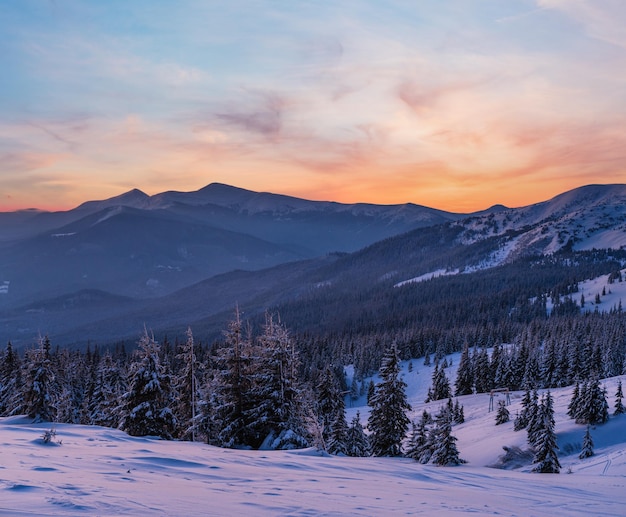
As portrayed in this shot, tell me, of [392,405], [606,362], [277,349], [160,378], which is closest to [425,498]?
[277,349]

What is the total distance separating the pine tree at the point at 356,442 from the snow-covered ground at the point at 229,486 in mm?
25789

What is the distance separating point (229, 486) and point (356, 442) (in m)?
36.3

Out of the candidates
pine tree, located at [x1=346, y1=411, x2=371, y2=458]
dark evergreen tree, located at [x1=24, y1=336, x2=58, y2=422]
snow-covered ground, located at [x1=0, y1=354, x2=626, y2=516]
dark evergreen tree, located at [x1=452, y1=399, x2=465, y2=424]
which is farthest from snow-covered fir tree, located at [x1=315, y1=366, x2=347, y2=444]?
dark evergreen tree, located at [x1=452, y1=399, x2=465, y2=424]

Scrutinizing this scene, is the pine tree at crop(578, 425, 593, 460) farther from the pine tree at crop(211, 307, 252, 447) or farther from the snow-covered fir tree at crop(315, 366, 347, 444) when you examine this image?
the pine tree at crop(211, 307, 252, 447)

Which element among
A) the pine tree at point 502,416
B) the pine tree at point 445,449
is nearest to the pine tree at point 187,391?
the pine tree at point 445,449

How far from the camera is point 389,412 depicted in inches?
1683

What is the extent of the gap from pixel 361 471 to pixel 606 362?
99786mm

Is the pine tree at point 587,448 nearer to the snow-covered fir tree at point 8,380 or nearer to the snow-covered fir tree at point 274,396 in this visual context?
the snow-covered fir tree at point 274,396

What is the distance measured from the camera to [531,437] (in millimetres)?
45969

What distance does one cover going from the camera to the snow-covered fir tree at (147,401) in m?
29.6

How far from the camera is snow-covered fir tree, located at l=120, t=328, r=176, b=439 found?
2962 cm

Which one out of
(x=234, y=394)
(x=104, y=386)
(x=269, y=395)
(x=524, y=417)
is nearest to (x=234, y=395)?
(x=234, y=394)

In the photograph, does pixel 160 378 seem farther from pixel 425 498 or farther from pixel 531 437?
pixel 531 437

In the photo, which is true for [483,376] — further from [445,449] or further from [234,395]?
[234,395]
